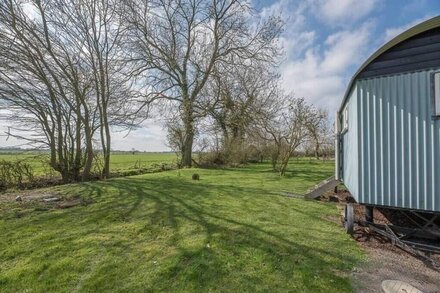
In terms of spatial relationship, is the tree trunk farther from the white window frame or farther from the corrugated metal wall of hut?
the white window frame

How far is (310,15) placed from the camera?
39.2 feet

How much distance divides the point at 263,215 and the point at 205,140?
51.3ft

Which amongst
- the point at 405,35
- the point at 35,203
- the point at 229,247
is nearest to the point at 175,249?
the point at 229,247

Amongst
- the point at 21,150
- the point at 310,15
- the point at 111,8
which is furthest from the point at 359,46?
the point at 21,150

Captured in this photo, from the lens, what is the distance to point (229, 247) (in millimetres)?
4234

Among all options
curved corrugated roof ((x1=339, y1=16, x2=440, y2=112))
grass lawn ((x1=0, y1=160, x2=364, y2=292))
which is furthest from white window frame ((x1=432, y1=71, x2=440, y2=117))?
grass lawn ((x1=0, y1=160, x2=364, y2=292))

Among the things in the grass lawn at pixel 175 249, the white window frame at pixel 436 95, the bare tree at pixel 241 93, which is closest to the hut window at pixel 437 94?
the white window frame at pixel 436 95

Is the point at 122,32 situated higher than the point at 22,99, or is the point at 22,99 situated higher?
the point at 122,32

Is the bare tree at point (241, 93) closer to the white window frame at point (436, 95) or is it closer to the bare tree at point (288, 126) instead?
the bare tree at point (288, 126)

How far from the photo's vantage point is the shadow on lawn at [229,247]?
334 cm

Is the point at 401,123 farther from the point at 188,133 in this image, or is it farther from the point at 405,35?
the point at 188,133

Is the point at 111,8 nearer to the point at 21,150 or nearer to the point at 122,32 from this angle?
the point at 122,32

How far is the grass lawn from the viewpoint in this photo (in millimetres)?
3230

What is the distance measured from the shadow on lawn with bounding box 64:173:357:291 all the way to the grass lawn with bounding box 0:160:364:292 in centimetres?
1
